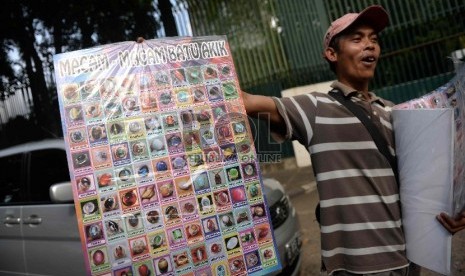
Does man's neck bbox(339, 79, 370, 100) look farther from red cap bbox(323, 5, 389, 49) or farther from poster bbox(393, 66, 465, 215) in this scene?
poster bbox(393, 66, 465, 215)

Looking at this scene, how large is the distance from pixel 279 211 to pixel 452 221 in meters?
1.88

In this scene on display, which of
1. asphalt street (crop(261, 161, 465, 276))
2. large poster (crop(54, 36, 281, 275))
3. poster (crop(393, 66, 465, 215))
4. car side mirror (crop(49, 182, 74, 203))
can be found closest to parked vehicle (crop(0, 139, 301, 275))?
car side mirror (crop(49, 182, 74, 203))

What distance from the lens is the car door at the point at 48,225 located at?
9.43 ft

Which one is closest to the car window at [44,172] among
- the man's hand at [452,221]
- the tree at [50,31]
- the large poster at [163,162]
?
the large poster at [163,162]

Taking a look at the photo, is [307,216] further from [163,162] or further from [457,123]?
[163,162]

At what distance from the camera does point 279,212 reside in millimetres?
3182

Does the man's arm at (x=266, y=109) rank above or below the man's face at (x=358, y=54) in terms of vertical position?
below

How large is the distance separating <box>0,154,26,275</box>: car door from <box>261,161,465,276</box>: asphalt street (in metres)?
2.53

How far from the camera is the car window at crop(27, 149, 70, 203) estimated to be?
3264mm

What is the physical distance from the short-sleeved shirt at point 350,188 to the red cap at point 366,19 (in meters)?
0.35

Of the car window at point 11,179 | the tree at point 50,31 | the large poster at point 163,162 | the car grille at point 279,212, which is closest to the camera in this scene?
the large poster at point 163,162

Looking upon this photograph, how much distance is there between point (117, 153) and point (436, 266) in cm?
125

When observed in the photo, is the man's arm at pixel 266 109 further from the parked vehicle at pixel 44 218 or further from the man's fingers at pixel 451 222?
the parked vehicle at pixel 44 218

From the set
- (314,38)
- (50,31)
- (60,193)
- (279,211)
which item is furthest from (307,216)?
(50,31)
